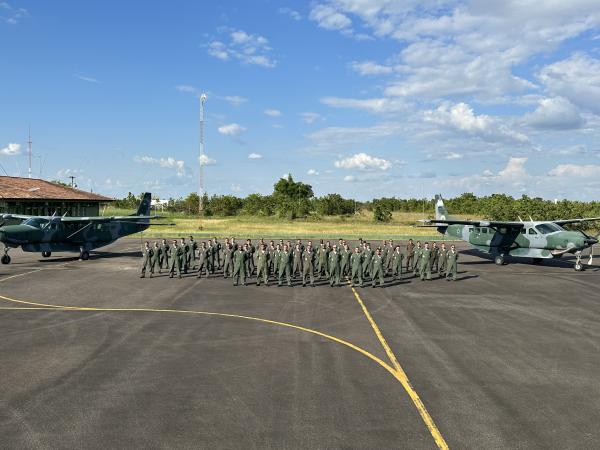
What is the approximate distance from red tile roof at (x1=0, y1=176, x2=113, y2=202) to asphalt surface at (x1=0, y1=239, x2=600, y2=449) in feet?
100

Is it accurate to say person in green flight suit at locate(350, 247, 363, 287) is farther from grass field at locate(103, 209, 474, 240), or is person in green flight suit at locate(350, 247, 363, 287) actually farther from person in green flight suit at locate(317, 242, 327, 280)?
grass field at locate(103, 209, 474, 240)

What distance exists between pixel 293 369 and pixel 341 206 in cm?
7627

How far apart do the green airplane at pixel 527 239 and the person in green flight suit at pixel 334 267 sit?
7.72 m

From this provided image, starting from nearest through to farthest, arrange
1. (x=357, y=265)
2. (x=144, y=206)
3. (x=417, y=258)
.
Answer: (x=357, y=265) < (x=417, y=258) < (x=144, y=206)

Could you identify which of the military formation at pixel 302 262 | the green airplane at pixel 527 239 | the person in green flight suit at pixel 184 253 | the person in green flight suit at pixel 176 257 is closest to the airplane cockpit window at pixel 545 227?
the green airplane at pixel 527 239

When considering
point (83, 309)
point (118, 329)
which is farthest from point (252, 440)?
point (83, 309)

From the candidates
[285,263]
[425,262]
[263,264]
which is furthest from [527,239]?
[263,264]

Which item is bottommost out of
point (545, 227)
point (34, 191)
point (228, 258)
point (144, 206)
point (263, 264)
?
point (263, 264)

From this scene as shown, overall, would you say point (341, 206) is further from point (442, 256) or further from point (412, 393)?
point (412, 393)

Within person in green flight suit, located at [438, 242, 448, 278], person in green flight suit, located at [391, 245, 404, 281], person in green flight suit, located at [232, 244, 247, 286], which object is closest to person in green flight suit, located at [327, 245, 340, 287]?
person in green flight suit, located at [391, 245, 404, 281]

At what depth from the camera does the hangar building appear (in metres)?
42.2

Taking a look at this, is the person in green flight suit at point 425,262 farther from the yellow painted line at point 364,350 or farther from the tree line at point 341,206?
the tree line at point 341,206

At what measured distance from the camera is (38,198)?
42.9 meters

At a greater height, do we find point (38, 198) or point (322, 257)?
point (38, 198)
